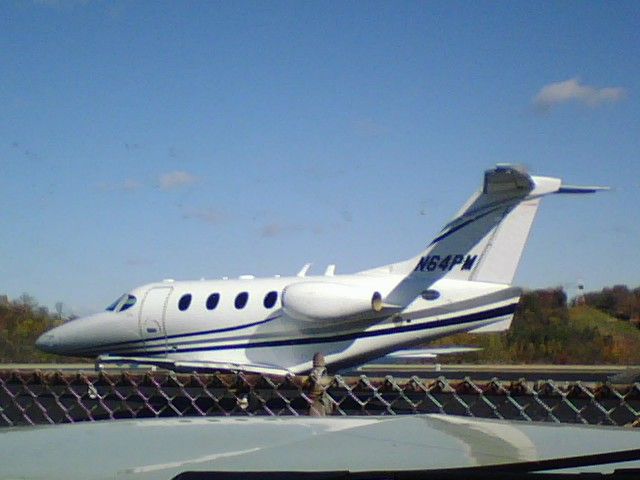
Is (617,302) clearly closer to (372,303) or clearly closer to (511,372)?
(511,372)

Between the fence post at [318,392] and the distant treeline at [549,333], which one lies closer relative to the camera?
the fence post at [318,392]

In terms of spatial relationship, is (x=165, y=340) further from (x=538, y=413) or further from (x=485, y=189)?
(x=538, y=413)

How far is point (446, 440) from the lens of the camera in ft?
8.91

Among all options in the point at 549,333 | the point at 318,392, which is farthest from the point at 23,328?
the point at 318,392

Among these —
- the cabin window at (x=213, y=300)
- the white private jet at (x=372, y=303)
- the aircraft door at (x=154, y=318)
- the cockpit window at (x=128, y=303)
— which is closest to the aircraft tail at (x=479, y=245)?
the white private jet at (x=372, y=303)

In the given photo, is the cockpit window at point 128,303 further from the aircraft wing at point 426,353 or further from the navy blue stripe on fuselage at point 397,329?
the aircraft wing at point 426,353

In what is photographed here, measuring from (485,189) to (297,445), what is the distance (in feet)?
44.6

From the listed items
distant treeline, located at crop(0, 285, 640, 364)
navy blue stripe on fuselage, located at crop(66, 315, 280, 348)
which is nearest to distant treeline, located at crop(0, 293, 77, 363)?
distant treeline, located at crop(0, 285, 640, 364)

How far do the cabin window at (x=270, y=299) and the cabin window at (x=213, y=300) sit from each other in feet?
3.60

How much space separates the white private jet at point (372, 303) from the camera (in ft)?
51.6

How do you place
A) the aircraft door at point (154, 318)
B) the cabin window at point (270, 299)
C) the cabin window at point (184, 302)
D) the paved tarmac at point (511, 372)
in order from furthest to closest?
the paved tarmac at point (511, 372) → the aircraft door at point (154, 318) → the cabin window at point (184, 302) → the cabin window at point (270, 299)

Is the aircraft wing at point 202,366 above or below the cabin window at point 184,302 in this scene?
below

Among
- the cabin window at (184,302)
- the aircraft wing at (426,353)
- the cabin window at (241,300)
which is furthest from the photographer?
the aircraft wing at (426,353)

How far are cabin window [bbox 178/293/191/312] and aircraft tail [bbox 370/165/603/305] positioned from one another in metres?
4.40
